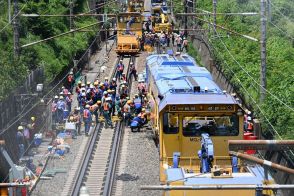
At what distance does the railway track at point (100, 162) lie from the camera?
24109 millimetres

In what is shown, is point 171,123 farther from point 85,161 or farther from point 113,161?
point 85,161

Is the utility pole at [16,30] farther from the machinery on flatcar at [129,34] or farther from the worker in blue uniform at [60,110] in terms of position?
the machinery on flatcar at [129,34]

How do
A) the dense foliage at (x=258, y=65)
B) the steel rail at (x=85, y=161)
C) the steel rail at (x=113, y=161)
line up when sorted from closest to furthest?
1. the steel rail at (x=85, y=161)
2. the steel rail at (x=113, y=161)
3. the dense foliage at (x=258, y=65)

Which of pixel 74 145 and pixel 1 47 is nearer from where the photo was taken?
pixel 74 145

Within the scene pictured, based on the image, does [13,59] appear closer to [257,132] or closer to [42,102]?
[42,102]

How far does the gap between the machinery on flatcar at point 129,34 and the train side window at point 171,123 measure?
32.9m

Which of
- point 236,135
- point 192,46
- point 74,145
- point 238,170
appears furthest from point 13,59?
point 192,46

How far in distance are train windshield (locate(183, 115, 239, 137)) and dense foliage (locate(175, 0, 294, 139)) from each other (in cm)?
317

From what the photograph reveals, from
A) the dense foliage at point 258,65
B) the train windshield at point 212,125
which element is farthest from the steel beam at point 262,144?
the dense foliage at point 258,65

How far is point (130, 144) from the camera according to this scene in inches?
1198

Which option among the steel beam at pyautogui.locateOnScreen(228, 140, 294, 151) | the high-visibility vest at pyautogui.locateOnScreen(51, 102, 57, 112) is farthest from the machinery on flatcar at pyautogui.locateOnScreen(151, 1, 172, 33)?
the steel beam at pyautogui.locateOnScreen(228, 140, 294, 151)

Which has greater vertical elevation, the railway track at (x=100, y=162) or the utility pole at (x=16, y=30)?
the utility pole at (x=16, y=30)

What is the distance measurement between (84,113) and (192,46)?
26.9 m

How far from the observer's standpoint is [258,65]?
127 feet
